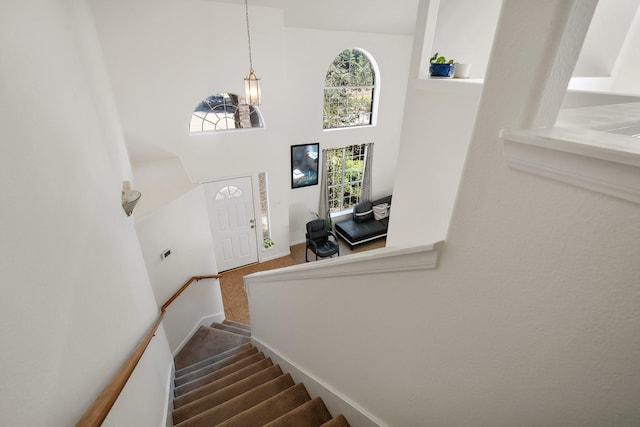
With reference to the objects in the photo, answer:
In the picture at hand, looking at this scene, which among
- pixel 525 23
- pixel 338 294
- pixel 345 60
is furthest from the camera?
pixel 345 60

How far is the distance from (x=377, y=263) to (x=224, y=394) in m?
1.93

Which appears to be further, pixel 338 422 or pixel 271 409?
pixel 271 409

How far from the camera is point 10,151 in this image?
2.99ft

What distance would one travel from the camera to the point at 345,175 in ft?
23.1

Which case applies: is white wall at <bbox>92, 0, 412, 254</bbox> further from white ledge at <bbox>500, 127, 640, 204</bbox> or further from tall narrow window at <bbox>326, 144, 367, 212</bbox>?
white ledge at <bbox>500, 127, 640, 204</bbox>

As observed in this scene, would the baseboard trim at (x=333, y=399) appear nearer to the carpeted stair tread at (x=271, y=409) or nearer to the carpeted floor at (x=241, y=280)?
the carpeted stair tread at (x=271, y=409)

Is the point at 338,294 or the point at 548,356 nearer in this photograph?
the point at 548,356

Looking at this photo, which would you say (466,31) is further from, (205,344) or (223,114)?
(205,344)

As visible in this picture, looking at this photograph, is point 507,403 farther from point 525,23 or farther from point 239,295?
point 239,295

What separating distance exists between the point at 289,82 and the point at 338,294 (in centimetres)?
474

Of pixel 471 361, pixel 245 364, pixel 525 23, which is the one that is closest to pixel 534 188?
pixel 525 23

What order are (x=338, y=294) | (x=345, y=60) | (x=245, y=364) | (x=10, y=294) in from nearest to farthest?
(x=10, y=294), (x=338, y=294), (x=245, y=364), (x=345, y=60)

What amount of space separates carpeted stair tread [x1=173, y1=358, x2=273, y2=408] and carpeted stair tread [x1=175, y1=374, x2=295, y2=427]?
0.48 m

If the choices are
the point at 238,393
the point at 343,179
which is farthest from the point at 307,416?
the point at 343,179
